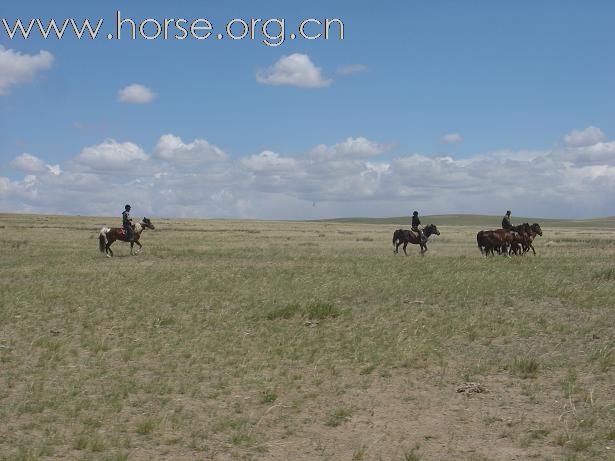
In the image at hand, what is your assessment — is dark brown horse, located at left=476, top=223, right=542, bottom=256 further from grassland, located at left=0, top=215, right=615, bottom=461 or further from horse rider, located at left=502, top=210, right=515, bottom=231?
grassland, located at left=0, top=215, right=615, bottom=461

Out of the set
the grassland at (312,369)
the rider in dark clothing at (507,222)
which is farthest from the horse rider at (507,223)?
the grassland at (312,369)

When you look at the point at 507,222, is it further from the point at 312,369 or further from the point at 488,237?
the point at 312,369

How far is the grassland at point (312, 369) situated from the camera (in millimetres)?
7973

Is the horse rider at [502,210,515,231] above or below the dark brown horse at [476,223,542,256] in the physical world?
above

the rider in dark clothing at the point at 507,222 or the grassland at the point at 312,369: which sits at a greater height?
the rider in dark clothing at the point at 507,222

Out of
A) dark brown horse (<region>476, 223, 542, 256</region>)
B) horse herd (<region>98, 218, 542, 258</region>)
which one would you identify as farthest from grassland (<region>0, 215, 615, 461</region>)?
horse herd (<region>98, 218, 542, 258</region>)

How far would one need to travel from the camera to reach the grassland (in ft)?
26.2

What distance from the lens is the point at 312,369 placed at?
11.3 meters

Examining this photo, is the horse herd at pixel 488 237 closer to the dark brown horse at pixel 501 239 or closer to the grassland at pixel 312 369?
the dark brown horse at pixel 501 239

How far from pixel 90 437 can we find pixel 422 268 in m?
18.8

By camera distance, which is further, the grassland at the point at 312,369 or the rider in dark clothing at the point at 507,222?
the rider in dark clothing at the point at 507,222

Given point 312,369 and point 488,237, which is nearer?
point 312,369

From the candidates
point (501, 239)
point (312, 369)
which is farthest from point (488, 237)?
point (312, 369)

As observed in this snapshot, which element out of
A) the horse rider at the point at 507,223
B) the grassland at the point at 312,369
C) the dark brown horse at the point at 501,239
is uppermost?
the horse rider at the point at 507,223
